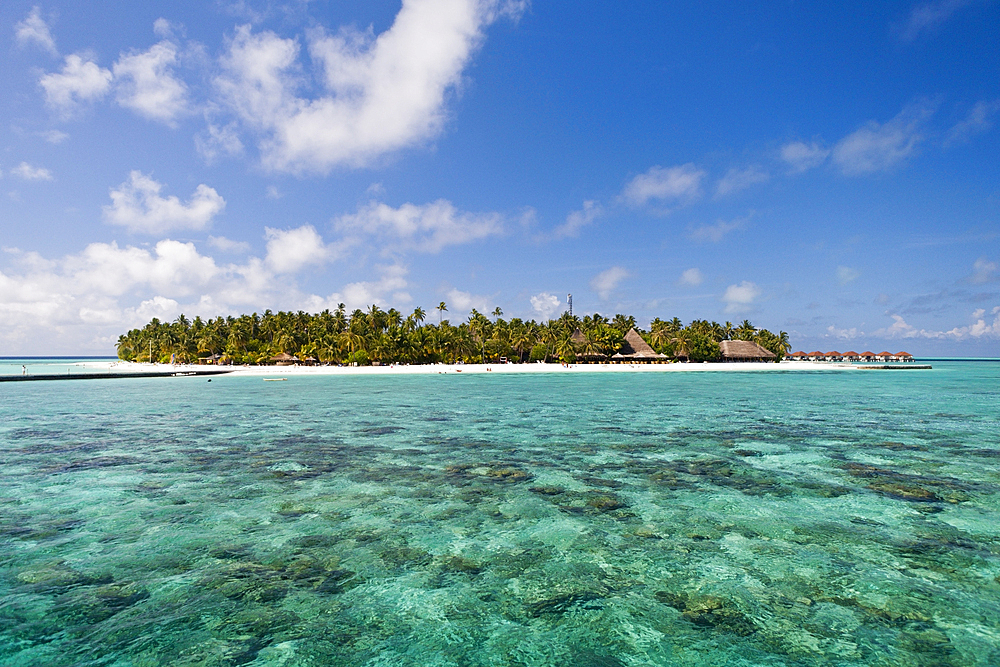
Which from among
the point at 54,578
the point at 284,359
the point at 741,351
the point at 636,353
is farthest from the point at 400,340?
the point at 54,578

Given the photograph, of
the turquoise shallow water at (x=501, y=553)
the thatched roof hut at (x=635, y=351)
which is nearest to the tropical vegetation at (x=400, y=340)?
the thatched roof hut at (x=635, y=351)

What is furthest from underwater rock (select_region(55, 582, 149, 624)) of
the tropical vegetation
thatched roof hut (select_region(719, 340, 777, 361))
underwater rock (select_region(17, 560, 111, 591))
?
thatched roof hut (select_region(719, 340, 777, 361))

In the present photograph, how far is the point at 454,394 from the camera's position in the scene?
117 ft

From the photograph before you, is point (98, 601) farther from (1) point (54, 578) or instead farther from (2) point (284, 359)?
(2) point (284, 359)

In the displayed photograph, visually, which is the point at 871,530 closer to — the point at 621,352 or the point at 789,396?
the point at 789,396

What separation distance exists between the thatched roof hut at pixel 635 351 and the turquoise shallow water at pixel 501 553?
73.8 m

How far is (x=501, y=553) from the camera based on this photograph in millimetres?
6914

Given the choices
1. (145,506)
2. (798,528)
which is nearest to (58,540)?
(145,506)

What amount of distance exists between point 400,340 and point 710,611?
267 feet

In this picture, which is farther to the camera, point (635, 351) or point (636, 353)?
point (635, 351)

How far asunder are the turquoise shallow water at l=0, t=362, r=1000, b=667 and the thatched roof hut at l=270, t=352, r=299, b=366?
230 feet

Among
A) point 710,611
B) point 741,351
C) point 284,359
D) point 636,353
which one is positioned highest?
point 741,351

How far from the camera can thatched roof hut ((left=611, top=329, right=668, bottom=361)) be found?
8912cm

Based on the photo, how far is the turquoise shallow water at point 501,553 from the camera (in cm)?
472
